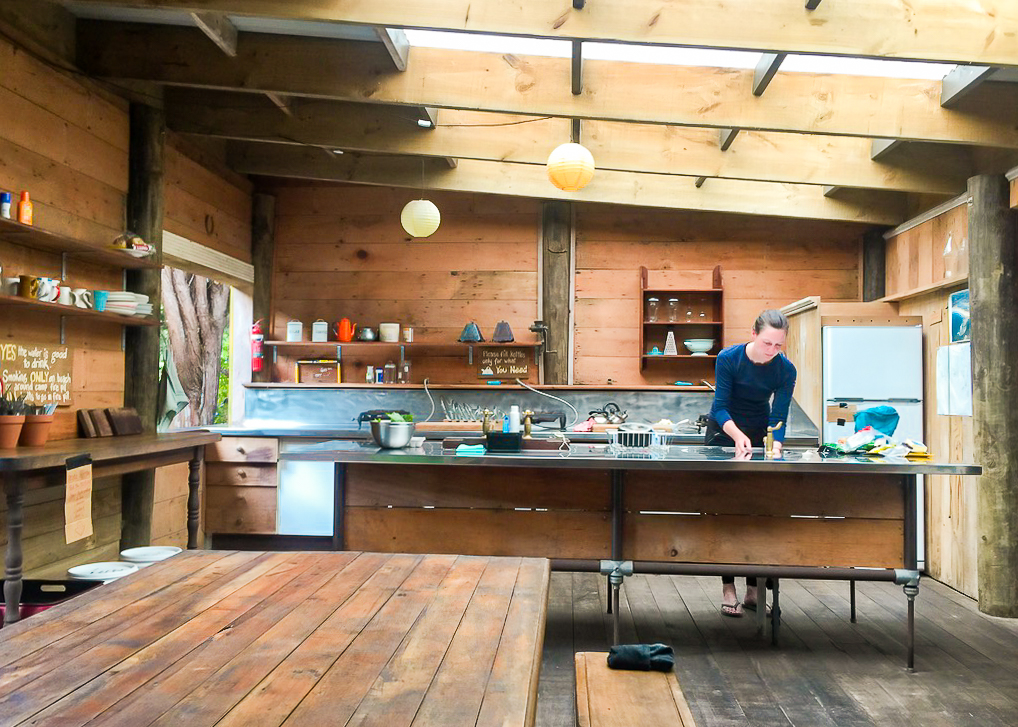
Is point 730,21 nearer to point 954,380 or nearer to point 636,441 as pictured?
point 636,441

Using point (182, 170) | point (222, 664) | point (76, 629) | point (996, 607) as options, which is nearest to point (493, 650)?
point (222, 664)

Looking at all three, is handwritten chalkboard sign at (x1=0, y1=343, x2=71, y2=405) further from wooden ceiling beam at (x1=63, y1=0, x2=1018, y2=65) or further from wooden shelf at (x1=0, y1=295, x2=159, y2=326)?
wooden ceiling beam at (x1=63, y1=0, x2=1018, y2=65)

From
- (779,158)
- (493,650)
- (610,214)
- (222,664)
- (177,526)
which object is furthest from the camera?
(610,214)

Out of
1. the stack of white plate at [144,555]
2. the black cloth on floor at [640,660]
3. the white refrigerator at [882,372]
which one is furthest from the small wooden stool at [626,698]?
the white refrigerator at [882,372]

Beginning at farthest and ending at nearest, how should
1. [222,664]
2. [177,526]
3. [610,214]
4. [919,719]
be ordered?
[610,214] < [177,526] < [919,719] < [222,664]

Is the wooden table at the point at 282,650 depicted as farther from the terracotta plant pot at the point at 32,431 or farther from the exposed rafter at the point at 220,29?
the exposed rafter at the point at 220,29

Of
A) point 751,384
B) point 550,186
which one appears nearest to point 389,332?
point 550,186

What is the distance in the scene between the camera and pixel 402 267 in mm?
7504

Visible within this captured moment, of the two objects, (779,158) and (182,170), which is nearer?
(779,158)

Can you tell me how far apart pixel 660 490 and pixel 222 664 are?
8.73 ft

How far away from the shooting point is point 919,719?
3.08 metres

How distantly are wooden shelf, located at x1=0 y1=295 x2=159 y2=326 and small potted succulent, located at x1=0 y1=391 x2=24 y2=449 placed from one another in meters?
0.48

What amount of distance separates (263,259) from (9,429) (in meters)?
3.77

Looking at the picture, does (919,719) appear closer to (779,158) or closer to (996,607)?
(996,607)
